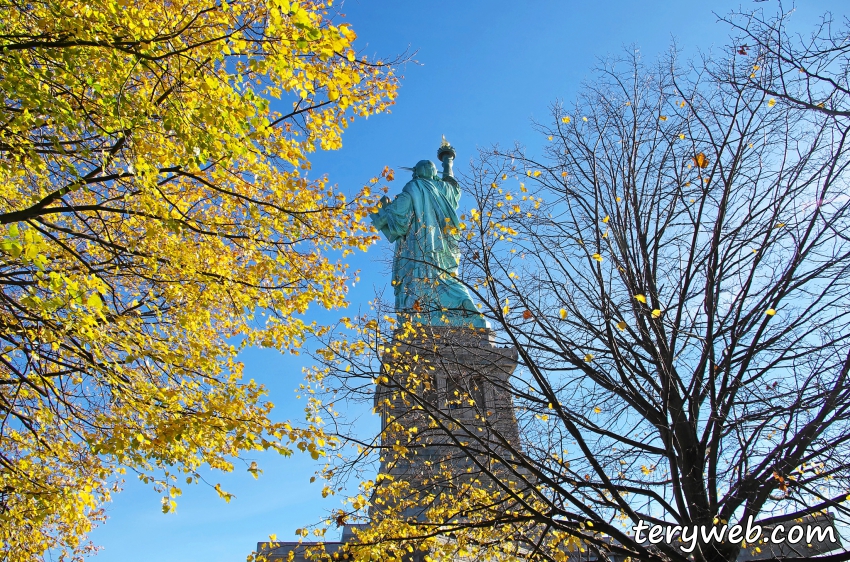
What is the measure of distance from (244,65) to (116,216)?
287 cm

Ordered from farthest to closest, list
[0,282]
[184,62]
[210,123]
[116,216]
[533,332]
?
[116,216] < [533,332] < [0,282] < [184,62] < [210,123]

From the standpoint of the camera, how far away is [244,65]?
531cm

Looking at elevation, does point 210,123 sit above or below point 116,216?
below

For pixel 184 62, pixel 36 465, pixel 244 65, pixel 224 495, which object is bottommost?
pixel 224 495

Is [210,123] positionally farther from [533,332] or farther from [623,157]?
[623,157]

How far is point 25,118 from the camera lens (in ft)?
14.1

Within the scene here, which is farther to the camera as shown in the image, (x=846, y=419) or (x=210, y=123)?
(x=846, y=419)

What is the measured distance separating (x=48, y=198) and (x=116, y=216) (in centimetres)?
196

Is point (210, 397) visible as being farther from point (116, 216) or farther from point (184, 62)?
point (184, 62)

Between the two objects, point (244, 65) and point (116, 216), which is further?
point (116, 216)

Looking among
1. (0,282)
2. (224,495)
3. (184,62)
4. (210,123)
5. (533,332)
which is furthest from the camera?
(533,332)

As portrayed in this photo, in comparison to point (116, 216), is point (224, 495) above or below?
below

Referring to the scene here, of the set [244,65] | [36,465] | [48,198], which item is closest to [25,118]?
[48,198]

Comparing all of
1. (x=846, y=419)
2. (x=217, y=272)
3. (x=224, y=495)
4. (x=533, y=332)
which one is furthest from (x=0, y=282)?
(x=846, y=419)
